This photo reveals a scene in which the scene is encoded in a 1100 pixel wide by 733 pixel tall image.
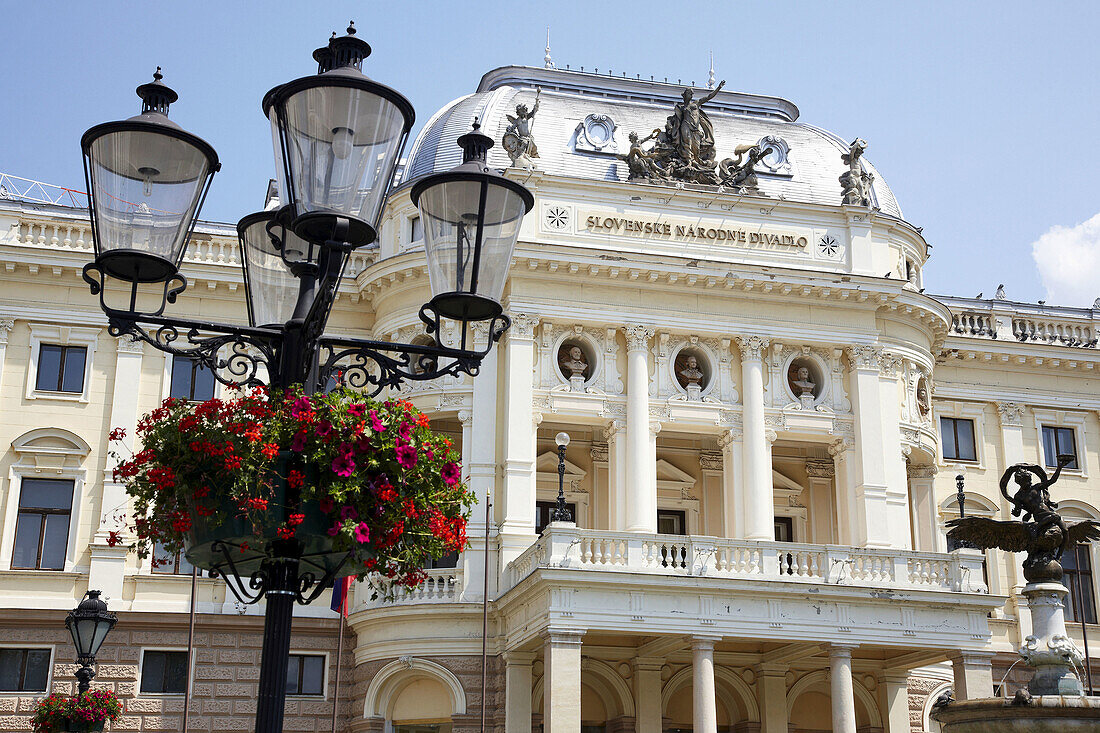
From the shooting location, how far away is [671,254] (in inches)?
1262

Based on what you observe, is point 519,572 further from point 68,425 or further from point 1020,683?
point 1020,683

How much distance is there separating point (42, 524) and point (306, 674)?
24.8 ft

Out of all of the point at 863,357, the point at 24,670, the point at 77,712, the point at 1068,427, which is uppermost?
the point at 863,357

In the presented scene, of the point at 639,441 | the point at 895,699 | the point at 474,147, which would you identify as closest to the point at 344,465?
the point at 474,147

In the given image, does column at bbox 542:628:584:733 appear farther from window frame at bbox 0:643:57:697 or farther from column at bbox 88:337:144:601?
window frame at bbox 0:643:57:697

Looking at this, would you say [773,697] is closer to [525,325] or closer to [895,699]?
[895,699]

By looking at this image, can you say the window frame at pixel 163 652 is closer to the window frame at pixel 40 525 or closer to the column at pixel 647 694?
the window frame at pixel 40 525

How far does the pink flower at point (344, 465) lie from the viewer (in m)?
8.27

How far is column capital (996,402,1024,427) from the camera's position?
1443 inches

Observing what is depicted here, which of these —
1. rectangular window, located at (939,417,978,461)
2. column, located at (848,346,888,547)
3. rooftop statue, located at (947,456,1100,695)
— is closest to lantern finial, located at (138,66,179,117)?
rooftop statue, located at (947,456,1100,695)

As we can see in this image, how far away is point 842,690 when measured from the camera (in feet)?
86.3

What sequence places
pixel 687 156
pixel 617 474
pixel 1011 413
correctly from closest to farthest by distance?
pixel 617 474, pixel 687 156, pixel 1011 413

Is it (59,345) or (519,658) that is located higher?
(59,345)

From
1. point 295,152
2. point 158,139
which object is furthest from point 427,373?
point 158,139
